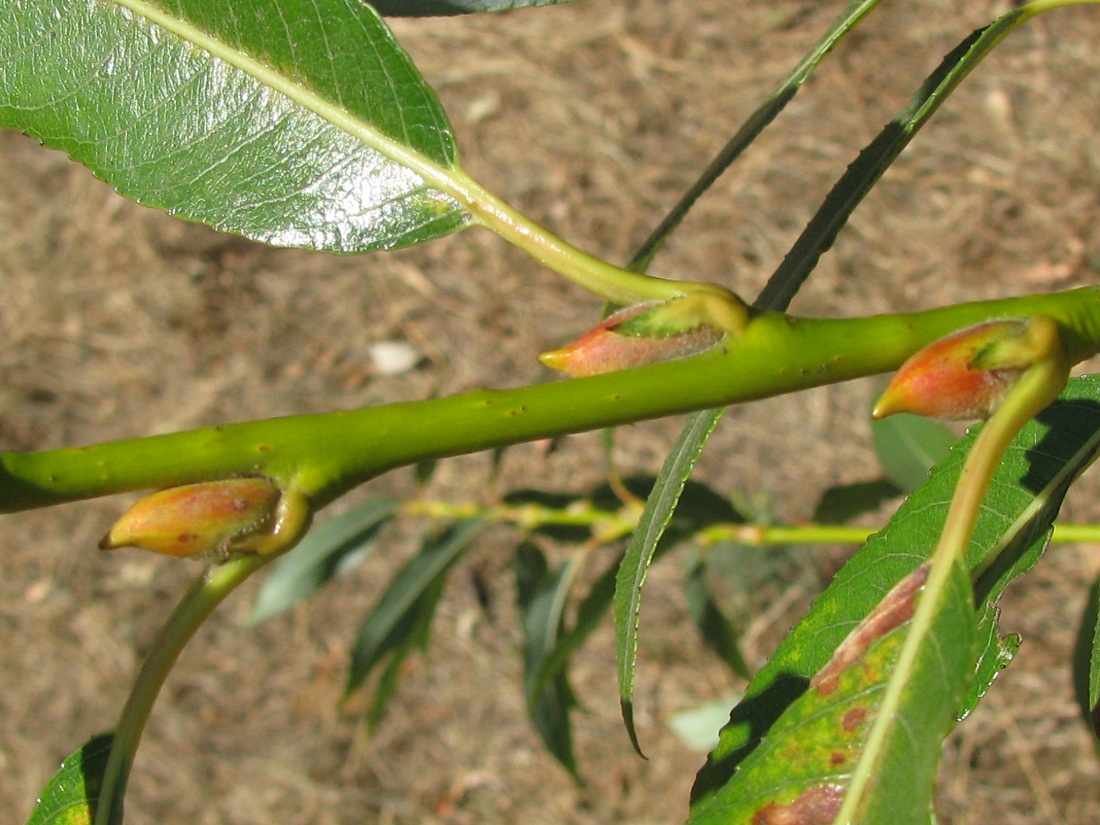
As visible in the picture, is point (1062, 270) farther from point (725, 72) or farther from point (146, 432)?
point (146, 432)

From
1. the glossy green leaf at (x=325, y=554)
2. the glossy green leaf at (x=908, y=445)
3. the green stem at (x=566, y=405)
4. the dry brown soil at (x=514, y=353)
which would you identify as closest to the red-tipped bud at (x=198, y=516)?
the green stem at (x=566, y=405)

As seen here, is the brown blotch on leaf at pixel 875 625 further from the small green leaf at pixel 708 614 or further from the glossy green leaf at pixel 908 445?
the small green leaf at pixel 708 614

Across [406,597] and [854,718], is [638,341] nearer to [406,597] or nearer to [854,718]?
[854,718]

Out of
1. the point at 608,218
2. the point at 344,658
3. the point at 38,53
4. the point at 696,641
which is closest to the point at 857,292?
the point at 608,218

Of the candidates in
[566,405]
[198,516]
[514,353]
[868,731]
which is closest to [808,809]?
[868,731]

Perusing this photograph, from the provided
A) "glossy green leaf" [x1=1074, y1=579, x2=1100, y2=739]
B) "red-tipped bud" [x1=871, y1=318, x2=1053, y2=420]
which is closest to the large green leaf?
"red-tipped bud" [x1=871, y1=318, x2=1053, y2=420]

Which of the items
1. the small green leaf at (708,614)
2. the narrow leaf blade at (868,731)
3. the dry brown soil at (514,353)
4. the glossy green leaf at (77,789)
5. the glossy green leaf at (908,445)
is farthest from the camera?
the dry brown soil at (514,353)

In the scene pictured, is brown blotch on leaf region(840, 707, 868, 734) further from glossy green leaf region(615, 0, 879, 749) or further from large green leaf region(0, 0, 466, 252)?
large green leaf region(0, 0, 466, 252)
